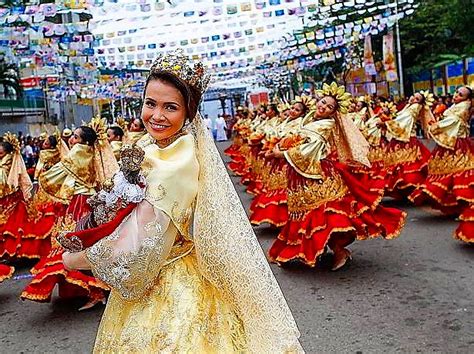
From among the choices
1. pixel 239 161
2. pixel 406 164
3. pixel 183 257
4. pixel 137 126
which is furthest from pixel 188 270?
pixel 239 161

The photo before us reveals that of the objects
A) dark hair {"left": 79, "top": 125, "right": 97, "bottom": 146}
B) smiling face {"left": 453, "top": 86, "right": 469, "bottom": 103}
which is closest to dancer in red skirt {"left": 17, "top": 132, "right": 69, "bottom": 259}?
dark hair {"left": 79, "top": 125, "right": 97, "bottom": 146}

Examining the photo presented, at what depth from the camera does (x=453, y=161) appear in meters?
7.66

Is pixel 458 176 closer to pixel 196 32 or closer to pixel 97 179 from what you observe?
pixel 97 179

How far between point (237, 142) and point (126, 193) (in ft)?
46.5

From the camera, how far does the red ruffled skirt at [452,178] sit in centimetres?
738

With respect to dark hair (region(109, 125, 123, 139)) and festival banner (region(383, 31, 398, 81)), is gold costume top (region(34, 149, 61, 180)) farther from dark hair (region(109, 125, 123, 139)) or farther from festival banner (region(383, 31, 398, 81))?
festival banner (region(383, 31, 398, 81))

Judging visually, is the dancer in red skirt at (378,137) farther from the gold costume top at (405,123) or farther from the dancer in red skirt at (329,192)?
the dancer in red skirt at (329,192)

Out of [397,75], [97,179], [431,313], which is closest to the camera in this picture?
[431,313]

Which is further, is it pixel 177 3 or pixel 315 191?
pixel 177 3

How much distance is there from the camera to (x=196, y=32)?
15.6 m

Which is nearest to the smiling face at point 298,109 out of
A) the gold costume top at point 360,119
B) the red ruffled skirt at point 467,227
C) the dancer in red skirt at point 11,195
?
the red ruffled skirt at point 467,227

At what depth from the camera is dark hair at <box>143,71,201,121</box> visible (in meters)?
2.23

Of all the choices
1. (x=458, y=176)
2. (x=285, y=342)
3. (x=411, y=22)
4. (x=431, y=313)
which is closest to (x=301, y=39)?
(x=411, y=22)

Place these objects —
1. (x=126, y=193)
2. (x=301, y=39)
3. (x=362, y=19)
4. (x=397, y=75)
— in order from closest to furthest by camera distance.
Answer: (x=126, y=193) → (x=362, y=19) → (x=301, y=39) → (x=397, y=75)
